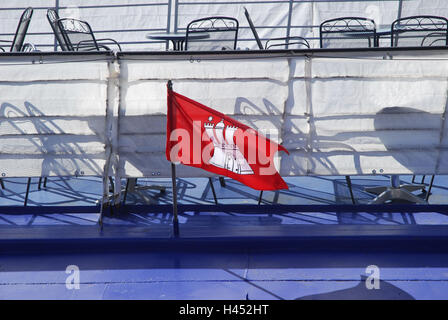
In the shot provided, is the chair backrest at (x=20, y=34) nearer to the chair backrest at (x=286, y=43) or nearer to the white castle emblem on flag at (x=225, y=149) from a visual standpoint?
the white castle emblem on flag at (x=225, y=149)

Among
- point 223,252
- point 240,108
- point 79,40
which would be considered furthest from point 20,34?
point 223,252

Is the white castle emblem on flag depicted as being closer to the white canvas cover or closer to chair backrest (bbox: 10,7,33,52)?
the white canvas cover

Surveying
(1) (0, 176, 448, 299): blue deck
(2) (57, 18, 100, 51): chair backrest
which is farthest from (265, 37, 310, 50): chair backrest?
(2) (57, 18, 100, 51): chair backrest

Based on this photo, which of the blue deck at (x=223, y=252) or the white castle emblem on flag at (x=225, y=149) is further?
the white castle emblem on flag at (x=225, y=149)

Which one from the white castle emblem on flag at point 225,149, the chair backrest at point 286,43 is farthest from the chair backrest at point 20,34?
the chair backrest at point 286,43

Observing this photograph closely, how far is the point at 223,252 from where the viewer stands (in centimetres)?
475

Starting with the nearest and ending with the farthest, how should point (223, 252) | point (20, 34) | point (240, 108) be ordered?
point (223, 252) → point (240, 108) → point (20, 34)

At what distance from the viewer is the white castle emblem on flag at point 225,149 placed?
4.32 metres

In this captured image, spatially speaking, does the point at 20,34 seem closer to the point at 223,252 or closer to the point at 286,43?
the point at 286,43

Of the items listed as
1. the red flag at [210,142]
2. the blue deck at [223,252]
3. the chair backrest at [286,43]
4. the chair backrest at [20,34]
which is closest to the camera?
the blue deck at [223,252]

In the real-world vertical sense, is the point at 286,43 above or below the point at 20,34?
above

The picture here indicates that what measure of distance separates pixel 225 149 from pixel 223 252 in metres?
1.03

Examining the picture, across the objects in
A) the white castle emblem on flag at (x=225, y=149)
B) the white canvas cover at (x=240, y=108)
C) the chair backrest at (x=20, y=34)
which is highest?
the chair backrest at (x=20, y=34)
